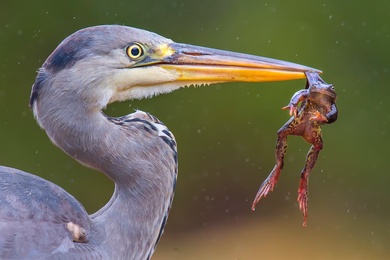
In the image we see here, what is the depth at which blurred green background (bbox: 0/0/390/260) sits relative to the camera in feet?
22.1

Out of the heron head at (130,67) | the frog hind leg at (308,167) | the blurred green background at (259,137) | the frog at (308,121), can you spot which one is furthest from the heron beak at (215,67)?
the blurred green background at (259,137)

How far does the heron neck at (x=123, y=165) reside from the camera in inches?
132

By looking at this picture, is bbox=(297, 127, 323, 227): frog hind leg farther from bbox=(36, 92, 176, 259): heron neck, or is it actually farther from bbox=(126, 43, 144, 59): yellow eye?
bbox=(126, 43, 144, 59): yellow eye

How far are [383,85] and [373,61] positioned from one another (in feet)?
0.61

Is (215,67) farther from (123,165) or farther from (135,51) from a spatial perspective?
(123,165)

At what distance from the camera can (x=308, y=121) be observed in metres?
3.42

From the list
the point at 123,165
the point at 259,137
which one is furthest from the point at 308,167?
the point at 259,137

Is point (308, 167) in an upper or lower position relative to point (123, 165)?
upper

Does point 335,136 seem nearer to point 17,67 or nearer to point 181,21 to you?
point 181,21

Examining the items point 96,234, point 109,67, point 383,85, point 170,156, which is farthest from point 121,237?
point 383,85

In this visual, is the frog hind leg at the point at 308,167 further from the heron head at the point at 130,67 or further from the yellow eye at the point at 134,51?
the yellow eye at the point at 134,51

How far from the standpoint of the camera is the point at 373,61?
22.9 feet

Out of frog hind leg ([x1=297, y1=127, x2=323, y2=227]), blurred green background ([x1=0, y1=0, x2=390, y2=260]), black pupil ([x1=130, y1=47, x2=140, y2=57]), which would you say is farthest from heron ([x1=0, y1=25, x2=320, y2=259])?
blurred green background ([x1=0, y1=0, x2=390, y2=260])

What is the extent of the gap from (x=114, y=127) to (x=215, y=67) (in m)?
0.42
